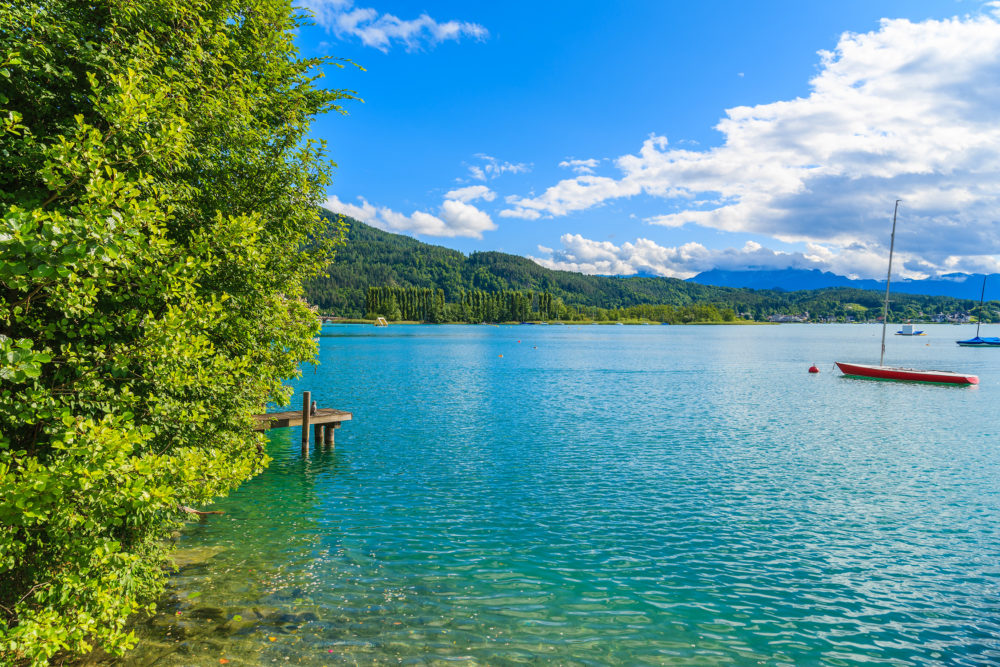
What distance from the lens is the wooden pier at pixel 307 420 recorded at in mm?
26094

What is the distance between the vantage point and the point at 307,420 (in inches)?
1051

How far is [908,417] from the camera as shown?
39688 mm

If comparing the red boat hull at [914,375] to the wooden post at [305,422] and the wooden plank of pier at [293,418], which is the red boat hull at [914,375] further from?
the wooden post at [305,422]

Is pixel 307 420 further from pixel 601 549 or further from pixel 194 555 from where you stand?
pixel 601 549

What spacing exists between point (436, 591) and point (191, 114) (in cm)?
1177

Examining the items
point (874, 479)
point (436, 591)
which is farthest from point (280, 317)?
point (874, 479)

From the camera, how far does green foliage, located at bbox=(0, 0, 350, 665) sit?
5.87m

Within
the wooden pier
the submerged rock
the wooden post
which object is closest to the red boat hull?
the wooden pier

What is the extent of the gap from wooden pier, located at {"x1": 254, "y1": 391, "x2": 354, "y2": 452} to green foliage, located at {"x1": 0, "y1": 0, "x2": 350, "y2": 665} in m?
16.1

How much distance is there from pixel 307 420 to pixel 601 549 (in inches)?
670

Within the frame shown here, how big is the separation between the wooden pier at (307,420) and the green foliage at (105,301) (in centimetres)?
1614

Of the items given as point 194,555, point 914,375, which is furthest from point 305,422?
point 914,375

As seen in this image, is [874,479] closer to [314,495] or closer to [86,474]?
[314,495]

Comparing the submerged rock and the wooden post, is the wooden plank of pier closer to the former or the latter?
the wooden post
